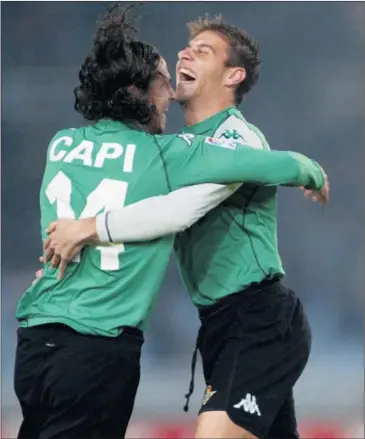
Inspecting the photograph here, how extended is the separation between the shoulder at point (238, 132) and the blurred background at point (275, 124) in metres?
2.20

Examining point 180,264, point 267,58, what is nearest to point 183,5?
point 267,58

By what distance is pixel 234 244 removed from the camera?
239cm

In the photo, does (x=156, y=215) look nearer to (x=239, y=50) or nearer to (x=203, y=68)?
(x=203, y=68)

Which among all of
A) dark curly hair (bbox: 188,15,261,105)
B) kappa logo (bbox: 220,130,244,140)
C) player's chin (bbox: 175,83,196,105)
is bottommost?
kappa logo (bbox: 220,130,244,140)

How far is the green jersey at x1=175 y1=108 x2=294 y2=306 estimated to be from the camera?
7.80 feet

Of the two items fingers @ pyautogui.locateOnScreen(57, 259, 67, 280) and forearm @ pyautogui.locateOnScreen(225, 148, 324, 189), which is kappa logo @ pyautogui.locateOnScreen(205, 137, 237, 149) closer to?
forearm @ pyautogui.locateOnScreen(225, 148, 324, 189)

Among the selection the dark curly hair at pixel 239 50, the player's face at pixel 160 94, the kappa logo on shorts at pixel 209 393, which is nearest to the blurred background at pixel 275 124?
the dark curly hair at pixel 239 50

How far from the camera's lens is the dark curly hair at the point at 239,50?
2773 mm

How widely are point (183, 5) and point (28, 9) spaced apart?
32.9 inches

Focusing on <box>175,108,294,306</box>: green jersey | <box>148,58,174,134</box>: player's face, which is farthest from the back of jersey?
<box>175,108,294,306</box>: green jersey

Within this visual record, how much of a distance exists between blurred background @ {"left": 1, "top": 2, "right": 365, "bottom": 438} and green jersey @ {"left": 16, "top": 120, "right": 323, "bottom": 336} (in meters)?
2.45

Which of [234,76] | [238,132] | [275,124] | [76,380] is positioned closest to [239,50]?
[234,76]

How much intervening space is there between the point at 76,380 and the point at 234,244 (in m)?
0.60

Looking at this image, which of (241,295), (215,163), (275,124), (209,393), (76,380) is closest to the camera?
(76,380)
